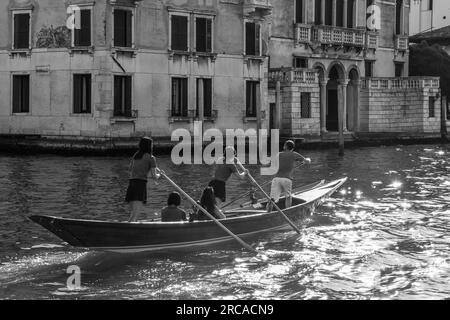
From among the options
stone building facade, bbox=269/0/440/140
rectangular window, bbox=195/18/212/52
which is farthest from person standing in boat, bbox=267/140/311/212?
stone building facade, bbox=269/0/440/140

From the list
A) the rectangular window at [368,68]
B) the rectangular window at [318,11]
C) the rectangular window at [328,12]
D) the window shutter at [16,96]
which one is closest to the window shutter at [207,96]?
the window shutter at [16,96]

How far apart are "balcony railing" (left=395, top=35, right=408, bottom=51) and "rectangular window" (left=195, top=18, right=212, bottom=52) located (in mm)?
16616

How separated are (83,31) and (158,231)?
2018 centimetres

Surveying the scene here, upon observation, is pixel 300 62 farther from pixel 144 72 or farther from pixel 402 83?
pixel 144 72

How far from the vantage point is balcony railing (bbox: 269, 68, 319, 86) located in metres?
35.8

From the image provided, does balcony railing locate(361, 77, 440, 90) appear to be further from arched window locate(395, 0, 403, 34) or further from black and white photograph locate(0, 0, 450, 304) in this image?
arched window locate(395, 0, 403, 34)

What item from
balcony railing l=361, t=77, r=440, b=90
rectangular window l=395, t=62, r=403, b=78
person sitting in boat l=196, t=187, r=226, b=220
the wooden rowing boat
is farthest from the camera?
rectangular window l=395, t=62, r=403, b=78

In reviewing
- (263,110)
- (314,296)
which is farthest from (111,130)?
(314,296)

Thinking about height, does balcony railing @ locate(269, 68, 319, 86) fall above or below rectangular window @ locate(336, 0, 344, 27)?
below

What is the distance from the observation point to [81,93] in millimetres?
29969

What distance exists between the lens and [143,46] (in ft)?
99.6

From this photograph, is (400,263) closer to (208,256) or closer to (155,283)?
(208,256)

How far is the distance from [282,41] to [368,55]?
22.6 feet

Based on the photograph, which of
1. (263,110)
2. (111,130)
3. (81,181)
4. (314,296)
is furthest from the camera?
(263,110)
